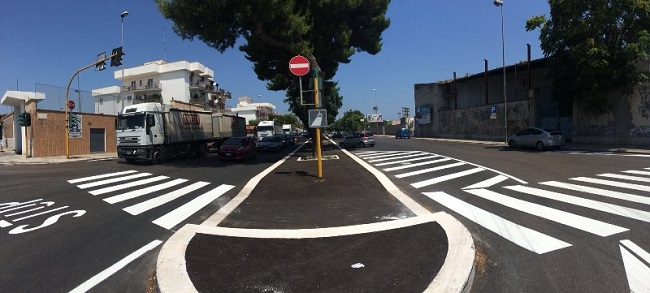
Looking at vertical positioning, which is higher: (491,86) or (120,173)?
(491,86)

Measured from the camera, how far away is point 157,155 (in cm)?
2023

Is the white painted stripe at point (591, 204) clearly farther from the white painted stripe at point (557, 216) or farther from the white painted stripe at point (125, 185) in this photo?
the white painted stripe at point (125, 185)

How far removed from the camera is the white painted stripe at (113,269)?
4.11 metres

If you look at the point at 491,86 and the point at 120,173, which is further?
the point at 491,86

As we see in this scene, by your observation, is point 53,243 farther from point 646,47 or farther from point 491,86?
point 491,86

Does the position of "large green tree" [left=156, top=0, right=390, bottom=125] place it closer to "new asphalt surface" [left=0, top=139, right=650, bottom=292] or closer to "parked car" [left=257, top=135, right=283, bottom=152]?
"parked car" [left=257, top=135, right=283, bottom=152]

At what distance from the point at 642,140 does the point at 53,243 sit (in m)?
27.2

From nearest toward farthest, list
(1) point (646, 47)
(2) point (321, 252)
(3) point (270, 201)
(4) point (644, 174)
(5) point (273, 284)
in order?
(5) point (273, 284), (2) point (321, 252), (3) point (270, 201), (4) point (644, 174), (1) point (646, 47)

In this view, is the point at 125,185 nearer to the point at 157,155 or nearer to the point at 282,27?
the point at 157,155

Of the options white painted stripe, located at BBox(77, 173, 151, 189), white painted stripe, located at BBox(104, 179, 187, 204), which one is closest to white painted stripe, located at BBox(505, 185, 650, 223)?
white painted stripe, located at BBox(104, 179, 187, 204)

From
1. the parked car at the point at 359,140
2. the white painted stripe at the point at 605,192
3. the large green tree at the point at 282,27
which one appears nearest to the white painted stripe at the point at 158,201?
the large green tree at the point at 282,27

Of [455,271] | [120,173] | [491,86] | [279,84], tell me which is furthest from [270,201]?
[491,86]

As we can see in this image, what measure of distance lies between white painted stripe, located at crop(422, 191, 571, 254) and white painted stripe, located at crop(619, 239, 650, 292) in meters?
0.66

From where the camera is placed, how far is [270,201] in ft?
28.5
